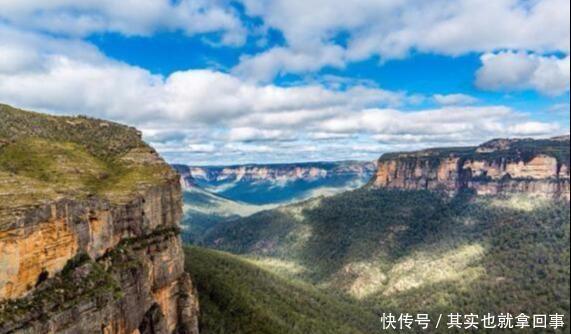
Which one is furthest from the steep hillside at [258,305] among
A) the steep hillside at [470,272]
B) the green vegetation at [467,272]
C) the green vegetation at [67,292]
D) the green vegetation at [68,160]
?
the steep hillside at [470,272]

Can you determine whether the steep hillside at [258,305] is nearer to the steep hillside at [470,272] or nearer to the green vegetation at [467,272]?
the green vegetation at [467,272]

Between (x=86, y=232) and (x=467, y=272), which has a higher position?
(x=86, y=232)

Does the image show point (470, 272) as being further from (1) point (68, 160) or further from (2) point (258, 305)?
(1) point (68, 160)

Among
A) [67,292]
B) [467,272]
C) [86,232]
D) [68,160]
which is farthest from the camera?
[467,272]

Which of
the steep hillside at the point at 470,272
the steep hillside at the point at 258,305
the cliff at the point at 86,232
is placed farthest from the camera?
the steep hillside at the point at 470,272

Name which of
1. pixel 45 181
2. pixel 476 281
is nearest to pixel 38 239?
pixel 45 181

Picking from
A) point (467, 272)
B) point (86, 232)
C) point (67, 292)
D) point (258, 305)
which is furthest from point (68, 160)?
point (467, 272)
